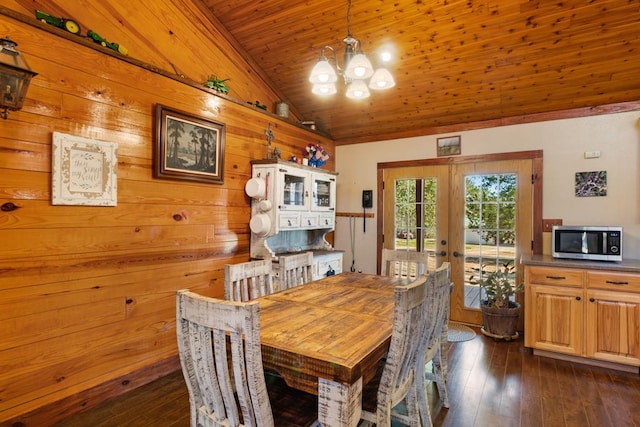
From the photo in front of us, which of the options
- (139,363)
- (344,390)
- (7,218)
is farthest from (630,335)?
(7,218)

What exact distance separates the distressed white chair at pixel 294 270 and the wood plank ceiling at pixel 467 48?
2156mm

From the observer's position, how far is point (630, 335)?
9.36 ft

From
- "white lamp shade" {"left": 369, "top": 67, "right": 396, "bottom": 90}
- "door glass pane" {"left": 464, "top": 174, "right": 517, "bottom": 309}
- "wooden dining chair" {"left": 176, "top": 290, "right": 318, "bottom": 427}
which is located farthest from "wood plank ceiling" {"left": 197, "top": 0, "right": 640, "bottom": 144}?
"wooden dining chair" {"left": 176, "top": 290, "right": 318, "bottom": 427}

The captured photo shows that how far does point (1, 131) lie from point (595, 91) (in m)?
4.70

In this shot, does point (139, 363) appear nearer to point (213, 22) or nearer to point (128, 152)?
point (128, 152)

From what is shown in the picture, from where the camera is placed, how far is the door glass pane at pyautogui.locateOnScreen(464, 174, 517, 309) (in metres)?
3.93

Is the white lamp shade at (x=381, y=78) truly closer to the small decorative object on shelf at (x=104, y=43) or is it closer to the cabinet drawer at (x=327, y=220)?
the small decorative object on shelf at (x=104, y=43)

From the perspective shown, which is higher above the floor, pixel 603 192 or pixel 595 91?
pixel 595 91

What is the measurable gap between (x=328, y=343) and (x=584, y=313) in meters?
2.75

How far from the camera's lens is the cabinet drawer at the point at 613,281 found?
2.85 metres

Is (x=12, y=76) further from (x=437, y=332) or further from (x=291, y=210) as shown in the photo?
(x=437, y=332)

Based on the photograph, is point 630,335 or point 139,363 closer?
point 139,363

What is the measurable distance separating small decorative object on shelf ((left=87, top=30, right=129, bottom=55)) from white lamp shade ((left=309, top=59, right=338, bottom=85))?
145 centimetres

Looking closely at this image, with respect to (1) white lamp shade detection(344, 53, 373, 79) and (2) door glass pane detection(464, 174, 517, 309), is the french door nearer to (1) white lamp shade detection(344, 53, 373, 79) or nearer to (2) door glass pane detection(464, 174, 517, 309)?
(2) door glass pane detection(464, 174, 517, 309)
